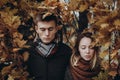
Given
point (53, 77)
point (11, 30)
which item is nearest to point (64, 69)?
point (53, 77)

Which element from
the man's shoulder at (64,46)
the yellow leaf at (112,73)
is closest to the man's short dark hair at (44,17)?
the man's shoulder at (64,46)

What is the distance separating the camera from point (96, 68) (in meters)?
3.27

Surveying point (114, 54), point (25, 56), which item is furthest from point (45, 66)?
point (114, 54)

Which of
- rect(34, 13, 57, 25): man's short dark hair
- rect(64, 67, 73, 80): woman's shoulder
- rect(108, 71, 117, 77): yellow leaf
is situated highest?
rect(34, 13, 57, 25): man's short dark hair

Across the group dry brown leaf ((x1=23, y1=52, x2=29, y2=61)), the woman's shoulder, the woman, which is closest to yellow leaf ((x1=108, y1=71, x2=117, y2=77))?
the woman

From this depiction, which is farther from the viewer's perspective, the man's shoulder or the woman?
the man's shoulder

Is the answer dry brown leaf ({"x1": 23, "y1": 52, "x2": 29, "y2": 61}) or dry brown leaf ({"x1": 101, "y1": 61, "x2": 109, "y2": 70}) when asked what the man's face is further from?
dry brown leaf ({"x1": 101, "y1": 61, "x2": 109, "y2": 70})

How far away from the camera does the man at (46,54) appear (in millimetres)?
3340

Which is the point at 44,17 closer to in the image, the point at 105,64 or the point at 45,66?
the point at 45,66

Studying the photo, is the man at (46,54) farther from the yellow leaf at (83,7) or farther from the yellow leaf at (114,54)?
the yellow leaf at (114,54)

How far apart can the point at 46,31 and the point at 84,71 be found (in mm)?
464

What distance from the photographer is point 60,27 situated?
3.48 meters

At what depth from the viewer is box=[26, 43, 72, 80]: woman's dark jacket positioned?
3.38 metres

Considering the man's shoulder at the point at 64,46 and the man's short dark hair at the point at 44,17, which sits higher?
the man's short dark hair at the point at 44,17
